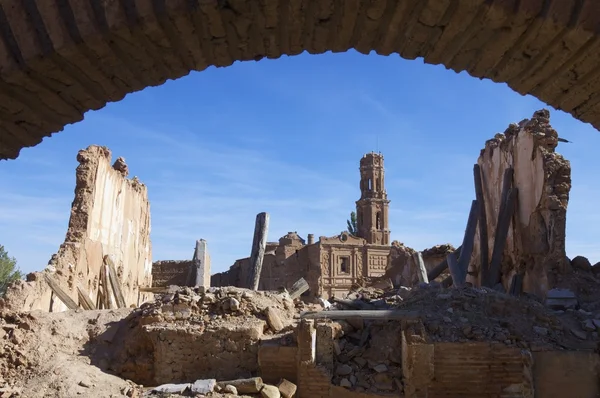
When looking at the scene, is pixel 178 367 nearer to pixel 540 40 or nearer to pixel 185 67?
pixel 185 67

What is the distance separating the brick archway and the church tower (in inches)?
1575

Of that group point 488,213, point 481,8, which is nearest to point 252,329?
point 481,8

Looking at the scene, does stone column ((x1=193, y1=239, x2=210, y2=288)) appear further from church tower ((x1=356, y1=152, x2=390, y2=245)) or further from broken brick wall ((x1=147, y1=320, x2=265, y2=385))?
church tower ((x1=356, y1=152, x2=390, y2=245))

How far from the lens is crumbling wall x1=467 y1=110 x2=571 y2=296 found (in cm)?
1266

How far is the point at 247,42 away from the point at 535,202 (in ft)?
40.0

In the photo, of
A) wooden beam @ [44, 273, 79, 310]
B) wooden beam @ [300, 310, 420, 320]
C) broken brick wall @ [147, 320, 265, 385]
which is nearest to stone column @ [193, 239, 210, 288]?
wooden beam @ [44, 273, 79, 310]

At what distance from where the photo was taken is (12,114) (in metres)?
2.71

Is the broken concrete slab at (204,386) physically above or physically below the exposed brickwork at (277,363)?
below

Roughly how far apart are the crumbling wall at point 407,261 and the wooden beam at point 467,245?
512cm

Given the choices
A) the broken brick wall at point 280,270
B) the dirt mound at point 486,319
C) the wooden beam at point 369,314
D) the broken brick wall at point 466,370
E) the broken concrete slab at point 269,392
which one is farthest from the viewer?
the broken brick wall at point 280,270

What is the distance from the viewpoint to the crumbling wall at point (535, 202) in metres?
12.7

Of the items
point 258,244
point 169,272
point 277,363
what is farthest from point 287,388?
point 169,272

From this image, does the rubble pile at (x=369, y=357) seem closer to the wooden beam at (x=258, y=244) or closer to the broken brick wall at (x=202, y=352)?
the broken brick wall at (x=202, y=352)

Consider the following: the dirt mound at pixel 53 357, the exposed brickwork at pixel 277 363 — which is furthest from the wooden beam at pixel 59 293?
the exposed brickwork at pixel 277 363
